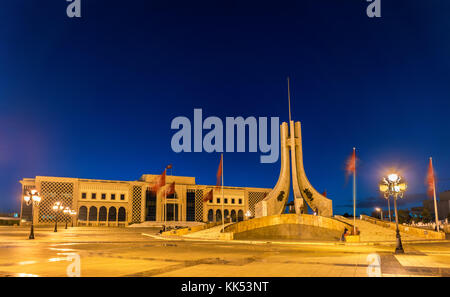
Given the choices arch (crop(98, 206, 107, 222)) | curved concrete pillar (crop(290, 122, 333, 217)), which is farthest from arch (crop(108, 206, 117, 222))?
curved concrete pillar (crop(290, 122, 333, 217))

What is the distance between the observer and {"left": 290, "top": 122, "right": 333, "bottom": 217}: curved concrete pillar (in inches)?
1764

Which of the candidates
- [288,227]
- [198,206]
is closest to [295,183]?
[288,227]

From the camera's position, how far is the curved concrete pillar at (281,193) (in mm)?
44969

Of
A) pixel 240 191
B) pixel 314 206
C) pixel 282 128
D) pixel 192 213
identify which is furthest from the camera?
pixel 240 191

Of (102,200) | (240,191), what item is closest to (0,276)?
(102,200)

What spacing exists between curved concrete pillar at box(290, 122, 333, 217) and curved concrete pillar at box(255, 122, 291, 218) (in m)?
1.06

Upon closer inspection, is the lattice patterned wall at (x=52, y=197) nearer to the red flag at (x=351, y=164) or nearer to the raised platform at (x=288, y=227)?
the raised platform at (x=288, y=227)

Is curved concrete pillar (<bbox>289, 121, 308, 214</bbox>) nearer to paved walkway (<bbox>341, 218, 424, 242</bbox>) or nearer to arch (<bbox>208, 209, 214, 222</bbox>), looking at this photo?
paved walkway (<bbox>341, 218, 424, 242</bbox>)

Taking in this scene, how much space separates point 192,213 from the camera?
84.1 m

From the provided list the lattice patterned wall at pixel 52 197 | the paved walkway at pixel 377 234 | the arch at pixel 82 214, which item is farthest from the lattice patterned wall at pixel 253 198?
the paved walkway at pixel 377 234

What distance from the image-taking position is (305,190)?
4659 centimetres

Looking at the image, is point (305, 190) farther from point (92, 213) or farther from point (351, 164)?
point (92, 213)
